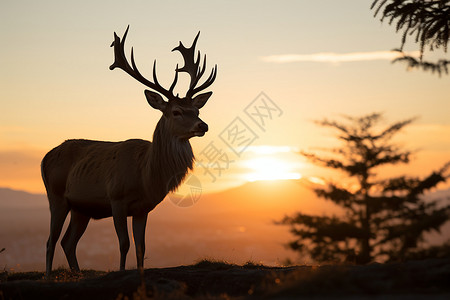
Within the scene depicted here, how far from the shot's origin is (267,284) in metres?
7.57

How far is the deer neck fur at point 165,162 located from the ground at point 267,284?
168cm

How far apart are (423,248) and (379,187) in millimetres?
3992

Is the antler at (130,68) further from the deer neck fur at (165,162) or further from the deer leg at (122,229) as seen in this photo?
the deer leg at (122,229)

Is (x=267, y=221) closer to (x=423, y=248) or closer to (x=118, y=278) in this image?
(x=423, y=248)

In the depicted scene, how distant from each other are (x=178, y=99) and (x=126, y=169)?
57.7 inches

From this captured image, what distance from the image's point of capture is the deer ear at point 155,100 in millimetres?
11062

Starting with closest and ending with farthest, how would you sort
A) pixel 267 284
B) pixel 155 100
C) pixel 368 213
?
pixel 267 284, pixel 155 100, pixel 368 213

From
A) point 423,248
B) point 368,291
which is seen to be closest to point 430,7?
point 368,291

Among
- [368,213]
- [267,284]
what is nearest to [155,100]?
[267,284]

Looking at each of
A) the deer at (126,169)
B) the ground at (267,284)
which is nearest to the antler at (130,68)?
the deer at (126,169)

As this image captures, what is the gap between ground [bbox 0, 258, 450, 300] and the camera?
6242 millimetres

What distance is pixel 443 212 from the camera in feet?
87.1

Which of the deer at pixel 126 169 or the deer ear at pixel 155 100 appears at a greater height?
the deer ear at pixel 155 100

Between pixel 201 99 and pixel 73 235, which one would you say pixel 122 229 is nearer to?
pixel 73 235
